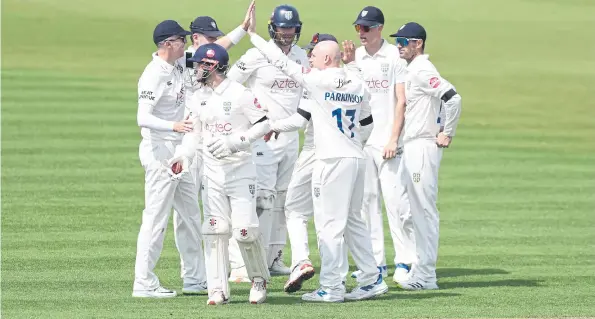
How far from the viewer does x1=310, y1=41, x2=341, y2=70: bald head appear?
10734mm

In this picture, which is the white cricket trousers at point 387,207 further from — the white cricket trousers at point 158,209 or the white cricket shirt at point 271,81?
the white cricket trousers at point 158,209

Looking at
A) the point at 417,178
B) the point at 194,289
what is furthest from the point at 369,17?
the point at 194,289

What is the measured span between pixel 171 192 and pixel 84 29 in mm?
23139

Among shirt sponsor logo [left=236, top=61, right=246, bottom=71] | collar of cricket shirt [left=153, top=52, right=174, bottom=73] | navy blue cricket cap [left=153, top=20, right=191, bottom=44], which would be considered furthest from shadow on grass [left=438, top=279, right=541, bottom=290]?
navy blue cricket cap [left=153, top=20, right=191, bottom=44]

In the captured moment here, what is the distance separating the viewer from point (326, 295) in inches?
424

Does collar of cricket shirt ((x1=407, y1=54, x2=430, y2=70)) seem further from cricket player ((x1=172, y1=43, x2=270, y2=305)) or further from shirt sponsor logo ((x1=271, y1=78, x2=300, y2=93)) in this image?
cricket player ((x1=172, y1=43, x2=270, y2=305))

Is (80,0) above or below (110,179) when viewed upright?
above

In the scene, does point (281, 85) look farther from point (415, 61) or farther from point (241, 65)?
point (415, 61)

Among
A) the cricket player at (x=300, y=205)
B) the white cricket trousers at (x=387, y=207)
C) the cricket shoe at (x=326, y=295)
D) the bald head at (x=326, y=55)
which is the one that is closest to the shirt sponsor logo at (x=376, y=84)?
the white cricket trousers at (x=387, y=207)

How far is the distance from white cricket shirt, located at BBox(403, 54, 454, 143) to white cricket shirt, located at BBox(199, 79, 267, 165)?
189 cm

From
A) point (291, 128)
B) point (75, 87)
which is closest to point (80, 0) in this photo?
point (75, 87)

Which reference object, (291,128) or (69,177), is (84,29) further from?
(291,128)

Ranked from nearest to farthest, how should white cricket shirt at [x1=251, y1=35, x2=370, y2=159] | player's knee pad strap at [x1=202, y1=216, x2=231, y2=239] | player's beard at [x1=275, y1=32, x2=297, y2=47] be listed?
1. player's knee pad strap at [x1=202, y1=216, x2=231, y2=239]
2. white cricket shirt at [x1=251, y1=35, x2=370, y2=159]
3. player's beard at [x1=275, y1=32, x2=297, y2=47]

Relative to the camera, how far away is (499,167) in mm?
20500
